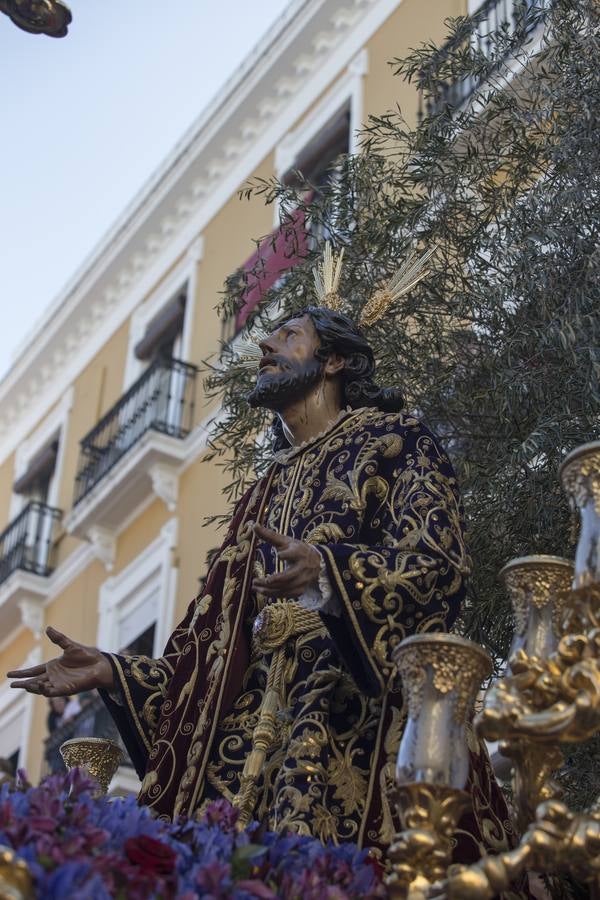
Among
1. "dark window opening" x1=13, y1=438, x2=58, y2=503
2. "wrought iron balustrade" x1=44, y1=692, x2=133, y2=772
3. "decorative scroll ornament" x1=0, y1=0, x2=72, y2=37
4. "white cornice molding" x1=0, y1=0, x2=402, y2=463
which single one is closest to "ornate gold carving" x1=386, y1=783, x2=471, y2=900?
"decorative scroll ornament" x1=0, y1=0, x2=72, y2=37

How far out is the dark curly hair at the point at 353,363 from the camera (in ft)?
16.4

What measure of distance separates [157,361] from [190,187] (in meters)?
2.48

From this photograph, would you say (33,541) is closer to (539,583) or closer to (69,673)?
(69,673)

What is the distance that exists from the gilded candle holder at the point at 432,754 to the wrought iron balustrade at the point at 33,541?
14.9m

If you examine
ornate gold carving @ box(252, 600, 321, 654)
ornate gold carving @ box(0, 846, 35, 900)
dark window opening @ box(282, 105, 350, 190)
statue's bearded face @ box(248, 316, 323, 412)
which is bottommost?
ornate gold carving @ box(0, 846, 35, 900)

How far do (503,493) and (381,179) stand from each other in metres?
1.96

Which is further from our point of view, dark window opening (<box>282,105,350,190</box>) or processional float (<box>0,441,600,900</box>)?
dark window opening (<box>282,105,350,190</box>)

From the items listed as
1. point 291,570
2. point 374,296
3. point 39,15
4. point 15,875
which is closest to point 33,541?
point 39,15

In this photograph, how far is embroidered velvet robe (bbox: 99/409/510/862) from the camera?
12.7ft

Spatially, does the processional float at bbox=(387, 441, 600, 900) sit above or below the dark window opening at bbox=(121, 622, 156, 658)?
below

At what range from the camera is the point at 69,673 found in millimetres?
4508

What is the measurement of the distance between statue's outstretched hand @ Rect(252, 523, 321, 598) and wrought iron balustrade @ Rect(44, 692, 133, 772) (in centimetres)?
1028

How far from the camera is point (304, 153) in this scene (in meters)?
15.8

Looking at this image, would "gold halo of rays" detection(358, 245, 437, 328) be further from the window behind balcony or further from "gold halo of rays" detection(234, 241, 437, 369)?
the window behind balcony
